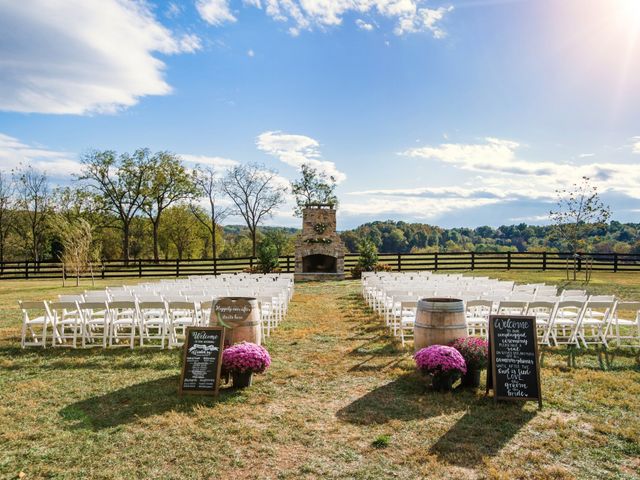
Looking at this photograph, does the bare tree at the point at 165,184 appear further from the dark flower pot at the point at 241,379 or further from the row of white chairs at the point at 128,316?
the dark flower pot at the point at 241,379

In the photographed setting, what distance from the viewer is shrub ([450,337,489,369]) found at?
19.1 ft

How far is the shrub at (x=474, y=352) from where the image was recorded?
581 centimetres

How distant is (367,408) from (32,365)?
17.6 feet

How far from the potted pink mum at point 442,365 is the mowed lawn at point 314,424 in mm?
170

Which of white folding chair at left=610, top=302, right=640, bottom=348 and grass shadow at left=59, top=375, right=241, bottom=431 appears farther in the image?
white folding chair at left=610, top=302, right=640, bottom=348

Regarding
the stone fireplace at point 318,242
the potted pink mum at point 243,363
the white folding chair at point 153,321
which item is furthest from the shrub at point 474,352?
the stone fireplace at point 318,242

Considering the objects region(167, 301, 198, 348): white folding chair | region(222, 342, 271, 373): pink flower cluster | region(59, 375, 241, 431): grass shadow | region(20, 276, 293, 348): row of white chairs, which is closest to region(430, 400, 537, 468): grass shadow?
region(222, 342, 271, 373): pink flower cluster

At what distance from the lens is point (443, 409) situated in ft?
16.9

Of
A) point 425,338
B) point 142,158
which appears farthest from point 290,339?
point 142,158

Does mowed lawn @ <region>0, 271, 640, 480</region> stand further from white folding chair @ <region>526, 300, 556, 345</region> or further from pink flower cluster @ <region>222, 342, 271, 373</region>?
white folding chair @ <region>526, 300, 556, 345</region>

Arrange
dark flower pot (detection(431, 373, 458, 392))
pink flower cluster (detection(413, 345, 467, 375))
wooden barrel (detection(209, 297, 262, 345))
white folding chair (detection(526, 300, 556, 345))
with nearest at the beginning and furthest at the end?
pink flower cluster (detection(413, 345, 467, 375)) < dark flower pot (detection(431, 373, 458, 392)) < wooden barrel (detection(209, 297, 262, 345)) < white folding chair (detection(526, 300, 556, 345))

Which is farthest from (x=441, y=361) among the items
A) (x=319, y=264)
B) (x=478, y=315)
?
(x=319, y=264)

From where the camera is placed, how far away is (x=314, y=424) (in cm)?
478

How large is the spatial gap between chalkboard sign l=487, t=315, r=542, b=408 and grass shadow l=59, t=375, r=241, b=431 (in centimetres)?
300
